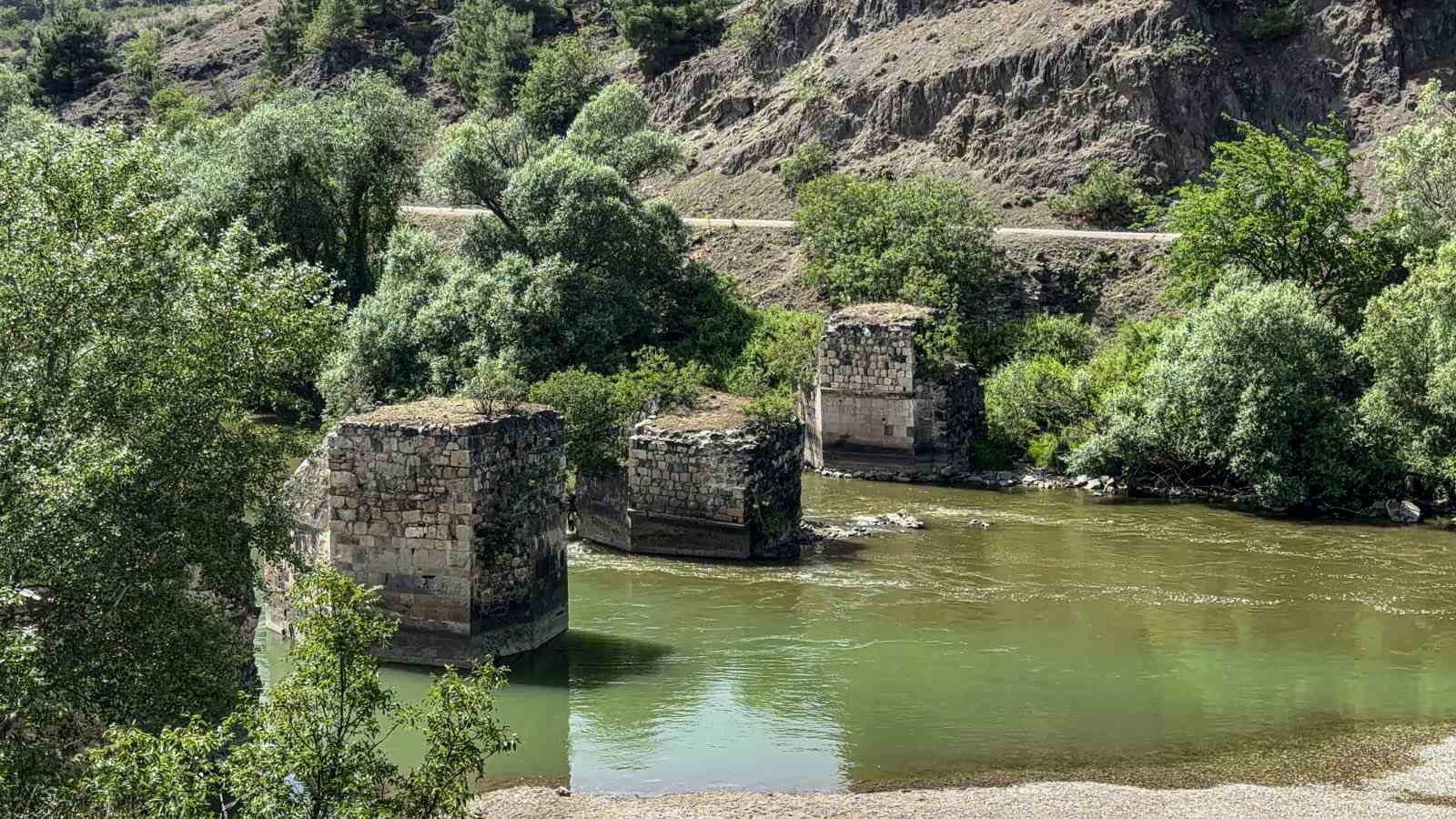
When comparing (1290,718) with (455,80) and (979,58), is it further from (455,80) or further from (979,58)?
(455,80)

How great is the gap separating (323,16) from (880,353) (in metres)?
49.2

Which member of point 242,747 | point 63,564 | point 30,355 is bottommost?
point 242,747

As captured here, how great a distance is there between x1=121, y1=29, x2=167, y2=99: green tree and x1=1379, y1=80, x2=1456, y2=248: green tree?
60901 millimetres

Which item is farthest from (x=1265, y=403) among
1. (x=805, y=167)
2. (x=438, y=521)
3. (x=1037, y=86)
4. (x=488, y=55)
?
(x=488, y=55)

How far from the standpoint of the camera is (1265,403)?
102ft

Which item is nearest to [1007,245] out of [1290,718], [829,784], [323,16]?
[1290,718]

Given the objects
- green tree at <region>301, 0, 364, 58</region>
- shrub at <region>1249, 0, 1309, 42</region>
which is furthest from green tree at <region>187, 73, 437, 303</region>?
green tree at <region>301, 0, 364, 58</region>

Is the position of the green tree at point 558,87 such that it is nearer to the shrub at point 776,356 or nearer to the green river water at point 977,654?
the shrub at point 776,356

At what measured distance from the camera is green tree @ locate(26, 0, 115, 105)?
8094 centimetres

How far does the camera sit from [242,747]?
408 inches

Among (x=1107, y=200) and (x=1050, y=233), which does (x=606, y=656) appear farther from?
(x=1107, y=200)

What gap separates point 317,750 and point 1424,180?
31.1 meters

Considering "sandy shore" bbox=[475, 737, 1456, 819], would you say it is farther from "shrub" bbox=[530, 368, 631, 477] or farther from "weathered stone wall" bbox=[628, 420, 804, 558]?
"shrub" bbox=[530, 368, 631, 477]

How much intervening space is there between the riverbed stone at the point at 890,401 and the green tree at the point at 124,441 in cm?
2044
